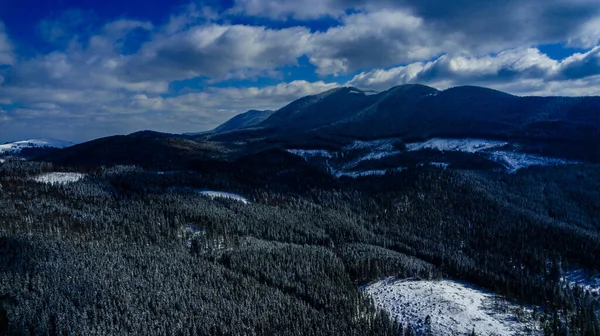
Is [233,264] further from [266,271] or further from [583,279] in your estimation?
[583,279]

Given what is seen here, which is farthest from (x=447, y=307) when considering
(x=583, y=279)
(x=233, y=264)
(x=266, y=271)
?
(x=583, y=279)

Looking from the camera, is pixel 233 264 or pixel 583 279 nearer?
pixel 233 264

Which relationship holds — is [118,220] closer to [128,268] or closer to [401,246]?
[128,268]

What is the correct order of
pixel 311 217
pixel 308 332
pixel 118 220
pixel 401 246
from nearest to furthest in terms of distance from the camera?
pixel 308 332 < pixel 118 220 < pixel 401 246 < pixel 311 217

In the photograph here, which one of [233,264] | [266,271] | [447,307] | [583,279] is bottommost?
[583,279]

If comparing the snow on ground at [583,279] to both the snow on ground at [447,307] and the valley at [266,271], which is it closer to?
the valley at [266,271]

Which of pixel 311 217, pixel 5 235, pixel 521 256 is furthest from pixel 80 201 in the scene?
pixel 521 256

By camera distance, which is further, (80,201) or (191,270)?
(80,201)

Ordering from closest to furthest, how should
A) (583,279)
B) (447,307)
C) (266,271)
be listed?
(447,307) < (266,271) < (583,279)
